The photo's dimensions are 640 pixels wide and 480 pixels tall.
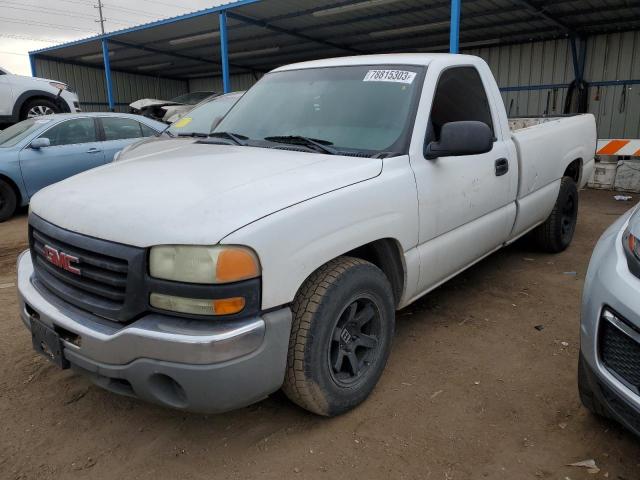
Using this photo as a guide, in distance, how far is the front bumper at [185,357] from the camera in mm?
1921

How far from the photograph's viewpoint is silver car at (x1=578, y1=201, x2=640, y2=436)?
5.96ft

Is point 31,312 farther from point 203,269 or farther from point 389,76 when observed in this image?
point 389,76

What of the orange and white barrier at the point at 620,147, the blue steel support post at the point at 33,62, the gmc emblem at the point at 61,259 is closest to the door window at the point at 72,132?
the gmc emblem at the point at 61,259

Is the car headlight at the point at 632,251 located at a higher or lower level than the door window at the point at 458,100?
lower

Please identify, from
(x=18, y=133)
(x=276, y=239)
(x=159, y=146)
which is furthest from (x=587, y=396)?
(x=18, y=133)

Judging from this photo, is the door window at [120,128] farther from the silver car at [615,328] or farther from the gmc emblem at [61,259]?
the silver car at [615,328]

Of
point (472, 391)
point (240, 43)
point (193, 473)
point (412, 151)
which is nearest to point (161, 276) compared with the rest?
point (193, 473)

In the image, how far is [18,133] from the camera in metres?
7.92

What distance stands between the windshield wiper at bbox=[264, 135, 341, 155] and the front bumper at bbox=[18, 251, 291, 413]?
1119 millimetres

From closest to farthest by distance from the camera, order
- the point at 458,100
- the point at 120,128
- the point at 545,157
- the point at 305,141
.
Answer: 1. the point at 305,141
2. the point at 458,100
3. the point at 545,157
4. the point at 120,128

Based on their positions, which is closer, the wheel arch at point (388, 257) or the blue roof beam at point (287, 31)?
the wheel arch at point (388, 257)

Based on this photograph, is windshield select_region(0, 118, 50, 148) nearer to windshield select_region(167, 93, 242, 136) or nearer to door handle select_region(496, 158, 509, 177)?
windshield select_region(167, 93, 242, 136)

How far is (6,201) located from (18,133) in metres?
1.19

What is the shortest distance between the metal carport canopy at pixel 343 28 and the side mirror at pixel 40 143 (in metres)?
6.06
